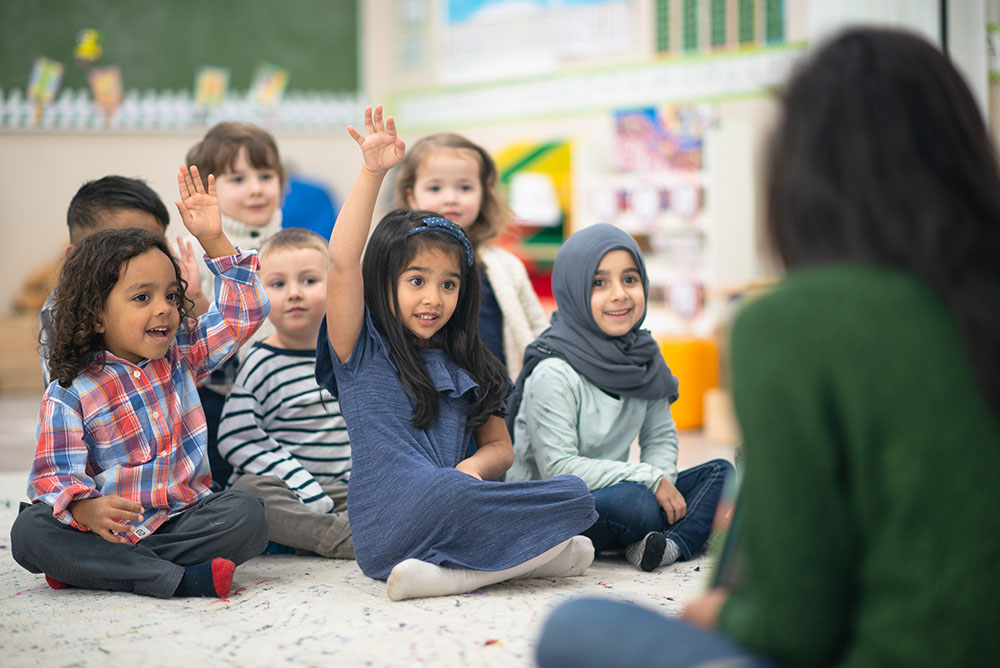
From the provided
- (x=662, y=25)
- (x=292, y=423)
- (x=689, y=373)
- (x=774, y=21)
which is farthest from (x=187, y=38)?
(x=292, y=423)

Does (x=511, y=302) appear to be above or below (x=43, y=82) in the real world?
below

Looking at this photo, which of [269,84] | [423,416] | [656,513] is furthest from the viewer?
[269,84]

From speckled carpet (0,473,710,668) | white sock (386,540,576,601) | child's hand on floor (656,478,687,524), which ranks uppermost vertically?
child's hand on floor (656,478,687,524)

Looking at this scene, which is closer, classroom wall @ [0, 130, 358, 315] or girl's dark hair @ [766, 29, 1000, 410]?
girl's dark hair @ [766, 29, 1000, 410]

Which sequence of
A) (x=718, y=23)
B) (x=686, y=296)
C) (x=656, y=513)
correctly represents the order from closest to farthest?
1. (x=656, y=513)
2. (x=686, y=296)
3. (x=718, y=23)

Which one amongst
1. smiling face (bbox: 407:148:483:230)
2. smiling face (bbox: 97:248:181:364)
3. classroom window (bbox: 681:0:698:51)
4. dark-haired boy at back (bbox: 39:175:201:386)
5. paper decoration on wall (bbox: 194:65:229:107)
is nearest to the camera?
smiling face (bbox: 97:248:181:364)

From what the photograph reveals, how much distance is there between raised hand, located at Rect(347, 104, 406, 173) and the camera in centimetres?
174

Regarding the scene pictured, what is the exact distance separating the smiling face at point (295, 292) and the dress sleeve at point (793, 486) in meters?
1.56

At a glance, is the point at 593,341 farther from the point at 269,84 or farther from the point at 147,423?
the point at 269,84

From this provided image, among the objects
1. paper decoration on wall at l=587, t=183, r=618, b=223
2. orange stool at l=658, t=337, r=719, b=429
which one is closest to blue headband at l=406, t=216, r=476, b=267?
orange stool at l=658, t=337, r=719, b=429

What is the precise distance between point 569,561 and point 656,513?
0.24 metres

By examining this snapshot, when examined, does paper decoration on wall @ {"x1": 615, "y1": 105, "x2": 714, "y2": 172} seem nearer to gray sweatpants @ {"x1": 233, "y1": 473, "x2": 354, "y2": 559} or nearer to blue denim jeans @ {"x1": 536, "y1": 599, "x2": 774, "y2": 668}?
gray sweatpants @ {"x1": 233, "y1": 473, "x2": 354, "y2": 559}

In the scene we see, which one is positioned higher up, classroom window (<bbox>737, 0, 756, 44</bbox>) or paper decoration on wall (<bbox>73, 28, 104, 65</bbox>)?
paper decoration on wall (<bbox>73, 28, 104, 65</bbox>)

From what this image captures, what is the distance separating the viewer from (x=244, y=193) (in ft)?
8.25
